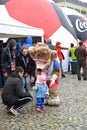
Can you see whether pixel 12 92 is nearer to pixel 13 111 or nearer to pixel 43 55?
pixel 13 111

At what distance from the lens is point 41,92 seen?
6332 mm

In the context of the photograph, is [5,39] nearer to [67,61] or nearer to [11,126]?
[67,61]

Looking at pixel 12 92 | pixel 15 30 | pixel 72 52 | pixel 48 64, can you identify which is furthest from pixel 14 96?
pixel 72 52

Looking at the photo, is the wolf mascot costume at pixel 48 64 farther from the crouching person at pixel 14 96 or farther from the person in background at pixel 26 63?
the person in background at pixel 26 63

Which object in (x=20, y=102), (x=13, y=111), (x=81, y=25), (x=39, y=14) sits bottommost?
(x=13, y=111)

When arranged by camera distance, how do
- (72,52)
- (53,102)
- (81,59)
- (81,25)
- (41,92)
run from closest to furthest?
(41,92)
(53,102)
(81,59)
(72,52)
(81,25)

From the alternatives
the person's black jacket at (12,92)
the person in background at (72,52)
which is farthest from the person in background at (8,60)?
the person in background at (72,52)

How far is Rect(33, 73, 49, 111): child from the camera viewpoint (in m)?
6.34

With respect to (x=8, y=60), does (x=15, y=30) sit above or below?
above

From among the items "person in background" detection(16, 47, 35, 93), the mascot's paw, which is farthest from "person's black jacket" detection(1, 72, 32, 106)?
"person in background" detection(16, 47, 35, 93)

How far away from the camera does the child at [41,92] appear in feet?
20.8

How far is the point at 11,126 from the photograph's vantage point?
17.1 feet

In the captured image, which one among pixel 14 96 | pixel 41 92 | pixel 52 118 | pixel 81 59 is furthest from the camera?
pixel 81 59

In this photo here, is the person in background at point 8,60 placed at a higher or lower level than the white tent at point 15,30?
lower
